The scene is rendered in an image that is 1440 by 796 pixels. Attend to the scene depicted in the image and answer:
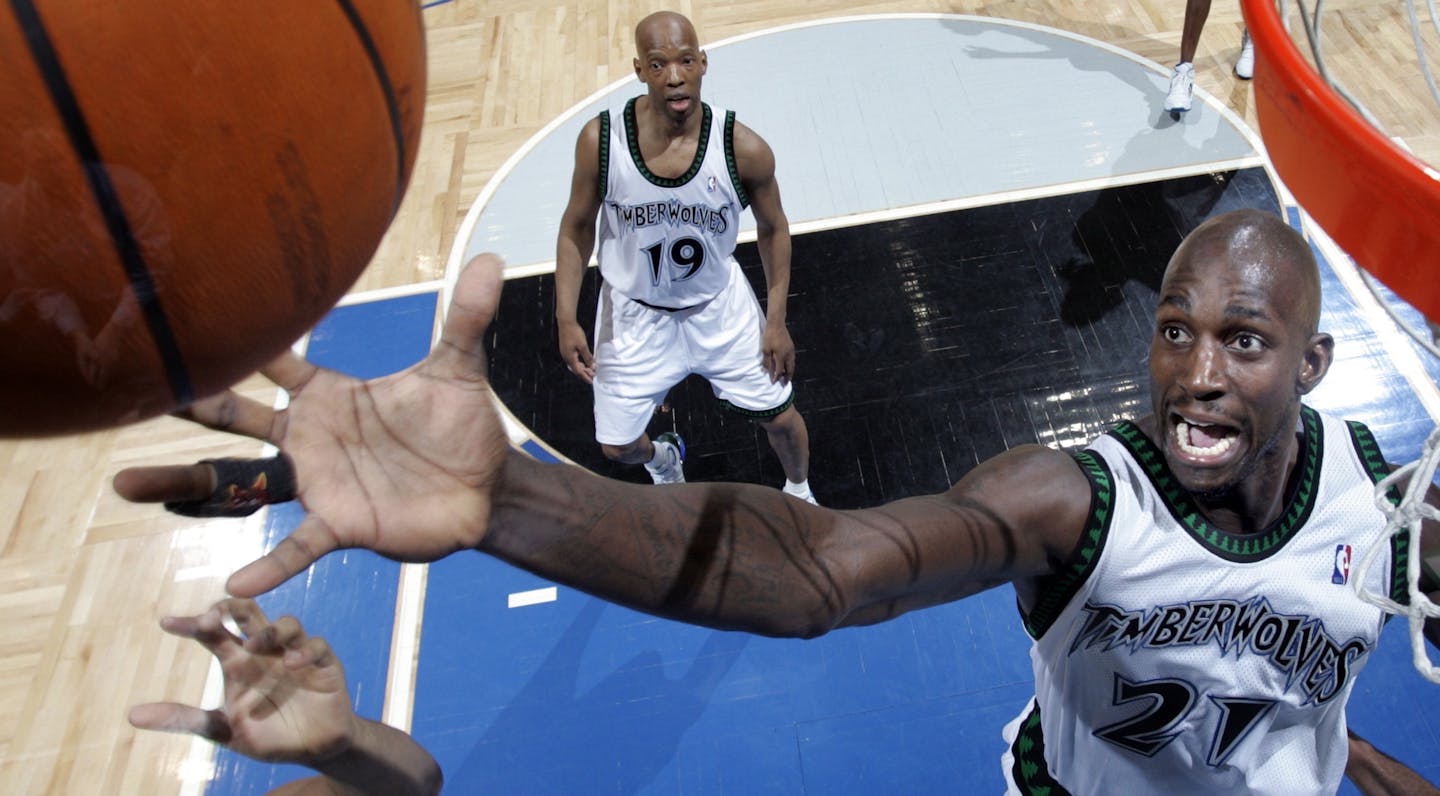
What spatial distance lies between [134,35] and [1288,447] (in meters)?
2.07

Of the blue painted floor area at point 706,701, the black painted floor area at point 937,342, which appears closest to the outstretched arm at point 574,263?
the black painted floor area at point 937,342

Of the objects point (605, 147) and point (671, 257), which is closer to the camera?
point (605, 147)

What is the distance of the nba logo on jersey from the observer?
205cm

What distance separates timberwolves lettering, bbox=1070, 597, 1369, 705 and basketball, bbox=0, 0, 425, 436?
4.98 ft

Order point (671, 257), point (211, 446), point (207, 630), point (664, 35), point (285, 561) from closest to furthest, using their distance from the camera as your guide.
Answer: point (285, 561) < point (207, 630) < point (664, 35) < point (671, 257) < point (211, 446)

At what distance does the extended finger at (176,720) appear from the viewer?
5.96 ft

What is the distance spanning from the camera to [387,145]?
4.25 feet

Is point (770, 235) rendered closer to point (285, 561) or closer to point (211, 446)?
point (211, 446)

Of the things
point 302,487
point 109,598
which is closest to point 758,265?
point 109,598

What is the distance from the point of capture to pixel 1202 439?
83.0 inches

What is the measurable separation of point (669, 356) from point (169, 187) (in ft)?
9.21

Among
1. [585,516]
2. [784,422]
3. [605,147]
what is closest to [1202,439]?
[585,516]

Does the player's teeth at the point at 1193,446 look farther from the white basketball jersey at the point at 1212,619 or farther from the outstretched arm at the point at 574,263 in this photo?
the outstretched arm at the point at 574,263

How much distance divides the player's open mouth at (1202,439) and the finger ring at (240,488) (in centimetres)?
157
